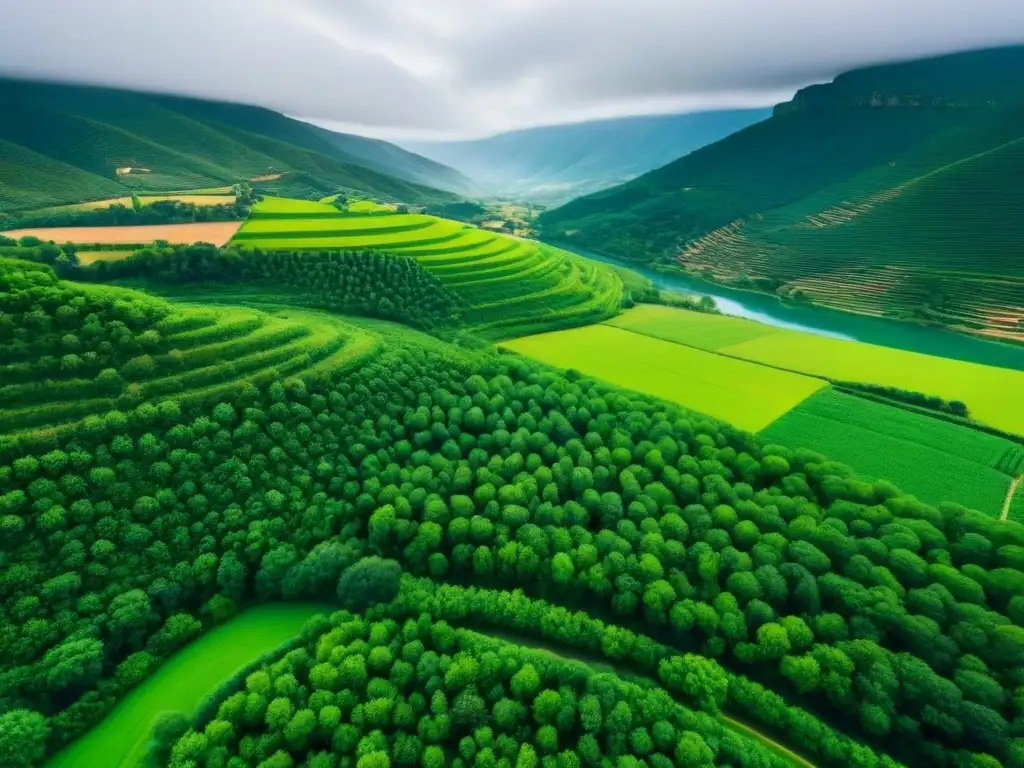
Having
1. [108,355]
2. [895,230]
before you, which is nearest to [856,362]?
[108,355]

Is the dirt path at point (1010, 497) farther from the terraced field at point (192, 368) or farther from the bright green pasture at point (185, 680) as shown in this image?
the terraced field at point (192, 368)

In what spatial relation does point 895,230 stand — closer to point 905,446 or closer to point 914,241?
point 914,241

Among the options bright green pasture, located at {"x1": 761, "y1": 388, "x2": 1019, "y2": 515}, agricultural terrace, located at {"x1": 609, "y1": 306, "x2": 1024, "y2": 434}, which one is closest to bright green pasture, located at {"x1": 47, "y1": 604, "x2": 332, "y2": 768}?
bright green pasture, located at {"x1": 761, "y1": 388, "x2": 1019, "y2": 515}

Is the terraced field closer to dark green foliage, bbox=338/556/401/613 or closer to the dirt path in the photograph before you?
dark green foliage, bbox=338/556/401/613

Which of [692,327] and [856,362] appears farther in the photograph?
[692,327]

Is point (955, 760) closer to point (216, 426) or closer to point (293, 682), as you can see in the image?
point (293, 682)

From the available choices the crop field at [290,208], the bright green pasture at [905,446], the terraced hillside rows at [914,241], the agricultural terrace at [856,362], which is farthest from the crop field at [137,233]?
the terraced hillside rows at [914,241]
